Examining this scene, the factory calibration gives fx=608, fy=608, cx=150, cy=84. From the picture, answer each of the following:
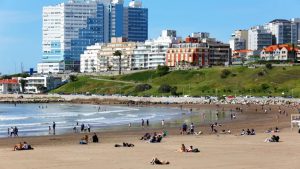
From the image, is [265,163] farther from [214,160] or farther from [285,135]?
[285,135]

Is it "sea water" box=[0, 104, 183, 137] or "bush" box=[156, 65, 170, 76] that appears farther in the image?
"bush" box=[156, 65, 170, 76]

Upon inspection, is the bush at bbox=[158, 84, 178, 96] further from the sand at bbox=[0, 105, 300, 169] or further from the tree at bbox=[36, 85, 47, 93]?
the sand at bbox=[0, 105, 300, 169]

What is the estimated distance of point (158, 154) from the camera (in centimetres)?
3397

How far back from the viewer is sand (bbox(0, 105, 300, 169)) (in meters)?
29.3

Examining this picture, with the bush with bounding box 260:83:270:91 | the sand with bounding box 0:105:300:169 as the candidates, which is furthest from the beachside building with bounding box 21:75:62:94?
the sand with bounding box 0:105:300:169

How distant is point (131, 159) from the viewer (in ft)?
104

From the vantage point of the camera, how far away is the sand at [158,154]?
96.1 feet

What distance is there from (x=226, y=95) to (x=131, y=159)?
3839 inches

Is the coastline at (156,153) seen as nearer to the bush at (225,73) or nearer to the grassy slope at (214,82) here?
the grassy slope at (214,82)

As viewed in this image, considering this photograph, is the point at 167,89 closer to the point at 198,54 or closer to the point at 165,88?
the point at 165,88

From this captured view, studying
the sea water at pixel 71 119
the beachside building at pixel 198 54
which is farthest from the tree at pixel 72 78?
the sea water at pixel 71 119

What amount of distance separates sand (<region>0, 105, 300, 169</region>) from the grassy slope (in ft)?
256

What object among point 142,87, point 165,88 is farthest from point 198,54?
point 165,88

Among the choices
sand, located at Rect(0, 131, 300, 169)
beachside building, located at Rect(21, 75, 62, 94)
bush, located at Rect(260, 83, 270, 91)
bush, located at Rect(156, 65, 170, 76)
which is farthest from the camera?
beachside building, located at Rect(21, 75, 62, 94)
